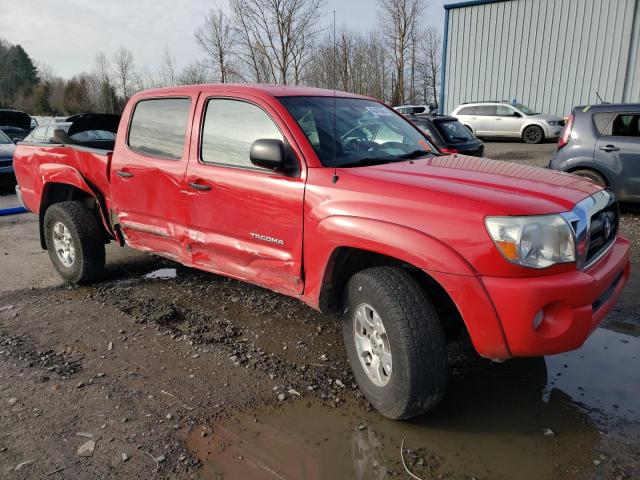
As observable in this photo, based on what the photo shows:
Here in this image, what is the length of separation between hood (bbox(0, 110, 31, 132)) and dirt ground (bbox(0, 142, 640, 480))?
46.0 feet

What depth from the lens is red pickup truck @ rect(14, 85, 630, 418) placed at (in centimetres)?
230

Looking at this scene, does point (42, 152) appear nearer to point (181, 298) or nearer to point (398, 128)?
point (181, 298)

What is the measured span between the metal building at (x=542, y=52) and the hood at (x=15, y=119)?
18.0m

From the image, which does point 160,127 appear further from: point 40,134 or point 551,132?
point 551,132

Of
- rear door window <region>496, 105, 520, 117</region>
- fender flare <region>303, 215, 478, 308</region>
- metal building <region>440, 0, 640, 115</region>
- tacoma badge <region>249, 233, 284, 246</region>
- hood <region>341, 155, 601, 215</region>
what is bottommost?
tacoma badge <region>249, 233, 284, 246</region>

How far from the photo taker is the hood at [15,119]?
15.6 meters

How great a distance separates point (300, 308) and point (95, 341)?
1.61 metres

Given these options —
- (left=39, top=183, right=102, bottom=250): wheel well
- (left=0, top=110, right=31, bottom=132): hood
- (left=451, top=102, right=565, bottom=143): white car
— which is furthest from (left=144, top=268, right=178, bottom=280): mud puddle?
(left=451, top=102, right=565, bottom=143): white car

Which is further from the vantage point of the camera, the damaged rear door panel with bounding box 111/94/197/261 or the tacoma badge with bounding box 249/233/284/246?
the damaged rear door panel with bounding box 111/94/197/261

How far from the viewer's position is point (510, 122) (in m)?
18.9

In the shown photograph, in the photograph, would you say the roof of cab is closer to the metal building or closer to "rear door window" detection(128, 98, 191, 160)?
"rear door window" detection(128, 98, 191, 160)

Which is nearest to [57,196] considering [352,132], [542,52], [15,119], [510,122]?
[352,132]

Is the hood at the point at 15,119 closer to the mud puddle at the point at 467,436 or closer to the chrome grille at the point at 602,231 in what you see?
the mud puddle at the point at 467,436

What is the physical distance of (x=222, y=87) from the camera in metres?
3.65
